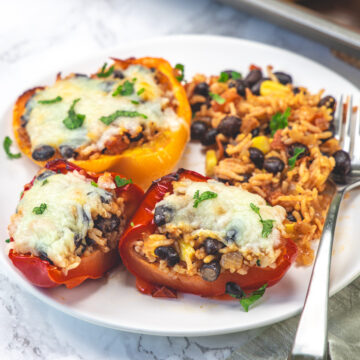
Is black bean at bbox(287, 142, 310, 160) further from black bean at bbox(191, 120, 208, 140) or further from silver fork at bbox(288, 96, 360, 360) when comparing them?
black bean at bbox(191, 120, 208, 140)

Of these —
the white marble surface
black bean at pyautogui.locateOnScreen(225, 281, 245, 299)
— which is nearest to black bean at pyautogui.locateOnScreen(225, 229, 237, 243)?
black bean at pyautogui.locateOnScreen(225, 281, 245, 299)

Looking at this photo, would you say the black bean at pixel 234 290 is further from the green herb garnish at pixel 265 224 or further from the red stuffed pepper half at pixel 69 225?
the red stuffed pepper half at pixel 69 225

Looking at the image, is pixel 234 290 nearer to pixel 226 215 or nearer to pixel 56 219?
pixel 226 215

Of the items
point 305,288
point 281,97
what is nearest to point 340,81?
point 281,97

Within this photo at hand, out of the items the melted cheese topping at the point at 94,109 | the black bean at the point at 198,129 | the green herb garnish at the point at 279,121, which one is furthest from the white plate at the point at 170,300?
the green herb garnish at the point at 279,121

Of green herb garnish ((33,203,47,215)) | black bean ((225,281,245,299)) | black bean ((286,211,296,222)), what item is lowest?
black bean ((286,211,296,222))

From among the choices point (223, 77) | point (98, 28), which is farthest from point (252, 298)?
point (98, 28)
